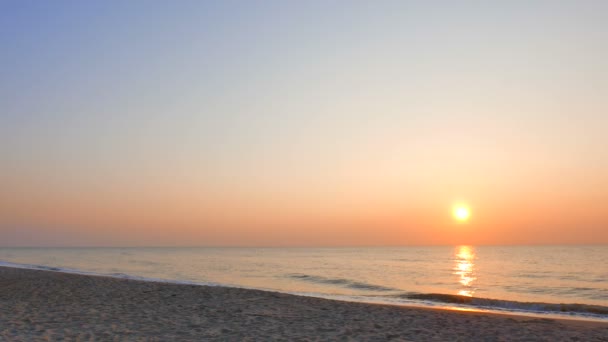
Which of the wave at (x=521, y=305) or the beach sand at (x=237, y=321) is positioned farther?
the wave at (x=521, y=305)

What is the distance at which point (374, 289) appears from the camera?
109 ft

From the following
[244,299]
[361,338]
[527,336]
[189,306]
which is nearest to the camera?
[361,338]

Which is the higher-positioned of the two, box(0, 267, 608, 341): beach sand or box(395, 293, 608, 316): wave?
box(0, 267, 608, 341): beach sand

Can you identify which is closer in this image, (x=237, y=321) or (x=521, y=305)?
(x=237, y=321)

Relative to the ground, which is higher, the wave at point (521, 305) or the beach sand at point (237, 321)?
the beach sand at point (237, 321)

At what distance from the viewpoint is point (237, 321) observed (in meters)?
14.5

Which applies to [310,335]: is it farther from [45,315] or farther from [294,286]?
[294,286]

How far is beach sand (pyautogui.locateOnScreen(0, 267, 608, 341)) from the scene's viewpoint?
1233 centimetres

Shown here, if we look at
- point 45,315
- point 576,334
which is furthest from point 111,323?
point 576,334

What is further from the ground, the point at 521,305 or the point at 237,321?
the point at 237,321

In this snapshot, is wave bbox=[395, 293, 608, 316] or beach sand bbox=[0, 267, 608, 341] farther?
wave bbox=[395, 293, 608, 316]

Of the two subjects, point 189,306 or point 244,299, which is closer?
point 189,306

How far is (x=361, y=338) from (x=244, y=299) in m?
8.56

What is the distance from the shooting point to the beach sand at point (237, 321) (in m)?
12.3
